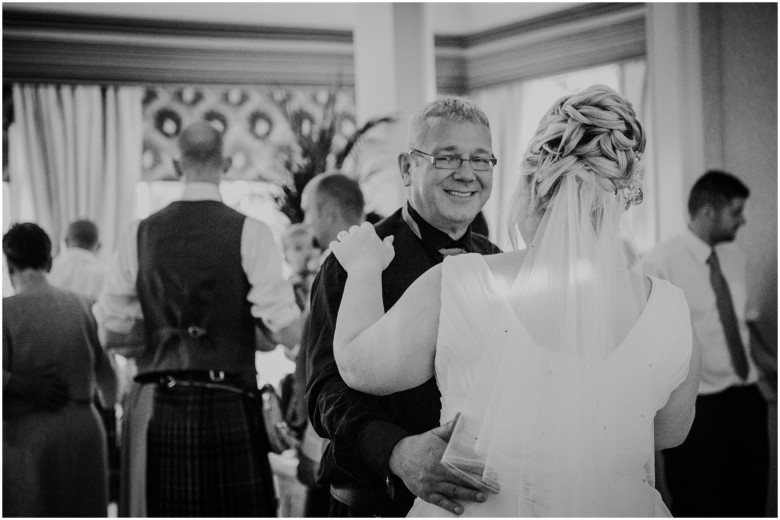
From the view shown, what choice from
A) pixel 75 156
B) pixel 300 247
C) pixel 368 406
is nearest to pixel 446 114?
pixel 368 406

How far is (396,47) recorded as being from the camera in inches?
198

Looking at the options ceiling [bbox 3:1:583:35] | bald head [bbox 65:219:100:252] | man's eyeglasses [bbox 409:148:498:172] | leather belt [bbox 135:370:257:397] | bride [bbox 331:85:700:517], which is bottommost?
leather belt [bbox 135:370:257:397]

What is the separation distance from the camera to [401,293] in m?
1.91

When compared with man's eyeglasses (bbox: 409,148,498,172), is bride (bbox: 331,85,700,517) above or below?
below

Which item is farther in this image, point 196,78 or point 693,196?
point 196,78

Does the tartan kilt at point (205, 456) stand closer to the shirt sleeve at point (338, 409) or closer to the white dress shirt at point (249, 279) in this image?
the white dress shirt at point (249, 279)

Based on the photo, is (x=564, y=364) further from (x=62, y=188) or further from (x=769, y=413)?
(x=62, y=188)

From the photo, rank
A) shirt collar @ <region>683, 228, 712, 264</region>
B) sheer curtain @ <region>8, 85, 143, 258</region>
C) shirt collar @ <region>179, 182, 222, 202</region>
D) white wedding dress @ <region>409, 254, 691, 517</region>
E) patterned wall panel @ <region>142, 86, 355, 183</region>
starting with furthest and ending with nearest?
patterned wall panel @ <region>142, 86, 355, 183</region> → sheer curtain @ <region>8, 85, 143, 258</region> → shirt collar @ <region>683, 228, 712, 264</region> → shirt collar @ <region>179, 182, 222, 202</region> → white wedding dress @ <region>409, 254, 691, 517</region>

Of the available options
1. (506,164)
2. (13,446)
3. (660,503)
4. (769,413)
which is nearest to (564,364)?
(660,503)

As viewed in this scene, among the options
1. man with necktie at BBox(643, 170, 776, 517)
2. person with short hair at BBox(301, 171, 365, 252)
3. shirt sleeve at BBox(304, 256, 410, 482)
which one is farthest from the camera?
man with necktie at BBox(643, 170, 776, 517)

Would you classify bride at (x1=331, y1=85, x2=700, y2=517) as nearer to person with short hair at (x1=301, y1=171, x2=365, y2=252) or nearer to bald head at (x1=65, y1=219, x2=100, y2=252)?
person with short hair at (x1=301, y1=171, x2=365, y2=252)

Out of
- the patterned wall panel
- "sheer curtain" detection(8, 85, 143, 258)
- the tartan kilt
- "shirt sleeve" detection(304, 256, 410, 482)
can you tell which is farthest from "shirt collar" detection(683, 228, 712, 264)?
"sheer curtain" detection(8, 85, 143, 258)

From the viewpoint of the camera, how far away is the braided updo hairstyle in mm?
1471

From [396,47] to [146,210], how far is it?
103 inches
